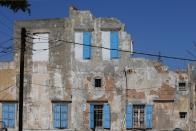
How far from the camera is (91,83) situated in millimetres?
42562

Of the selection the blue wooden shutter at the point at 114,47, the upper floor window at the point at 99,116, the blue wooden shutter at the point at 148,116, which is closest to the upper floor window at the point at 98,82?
the upper floor window at the point at 99,116

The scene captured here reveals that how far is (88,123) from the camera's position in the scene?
42312mm

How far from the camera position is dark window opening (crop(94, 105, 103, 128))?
42.3 metres

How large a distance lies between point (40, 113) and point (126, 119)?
20.4 feet

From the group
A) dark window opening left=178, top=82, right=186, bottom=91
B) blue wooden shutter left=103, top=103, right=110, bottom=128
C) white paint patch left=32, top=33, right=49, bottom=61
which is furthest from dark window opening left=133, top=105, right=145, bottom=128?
white paint patch left=32, top=33, right=49, bottom=61

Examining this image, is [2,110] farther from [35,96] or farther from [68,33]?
[68,33]

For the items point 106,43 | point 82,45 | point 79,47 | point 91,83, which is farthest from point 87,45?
point 91,83

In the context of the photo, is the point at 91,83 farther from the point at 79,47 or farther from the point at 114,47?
the point at 114,47

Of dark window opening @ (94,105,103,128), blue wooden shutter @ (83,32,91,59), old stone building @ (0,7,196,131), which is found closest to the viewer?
old stone building @ (0,7,196,131)

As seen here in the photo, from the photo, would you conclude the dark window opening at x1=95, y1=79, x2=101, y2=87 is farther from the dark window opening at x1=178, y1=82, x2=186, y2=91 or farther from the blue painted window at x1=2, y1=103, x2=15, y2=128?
the blue painted window at x1=2, y1=103, x2=15, y2=128

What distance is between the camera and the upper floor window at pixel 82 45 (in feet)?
141

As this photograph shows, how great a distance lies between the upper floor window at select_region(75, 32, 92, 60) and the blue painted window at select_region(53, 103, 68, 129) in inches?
144

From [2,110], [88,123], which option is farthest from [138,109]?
[2,110]

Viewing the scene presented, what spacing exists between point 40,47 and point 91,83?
4607mm
